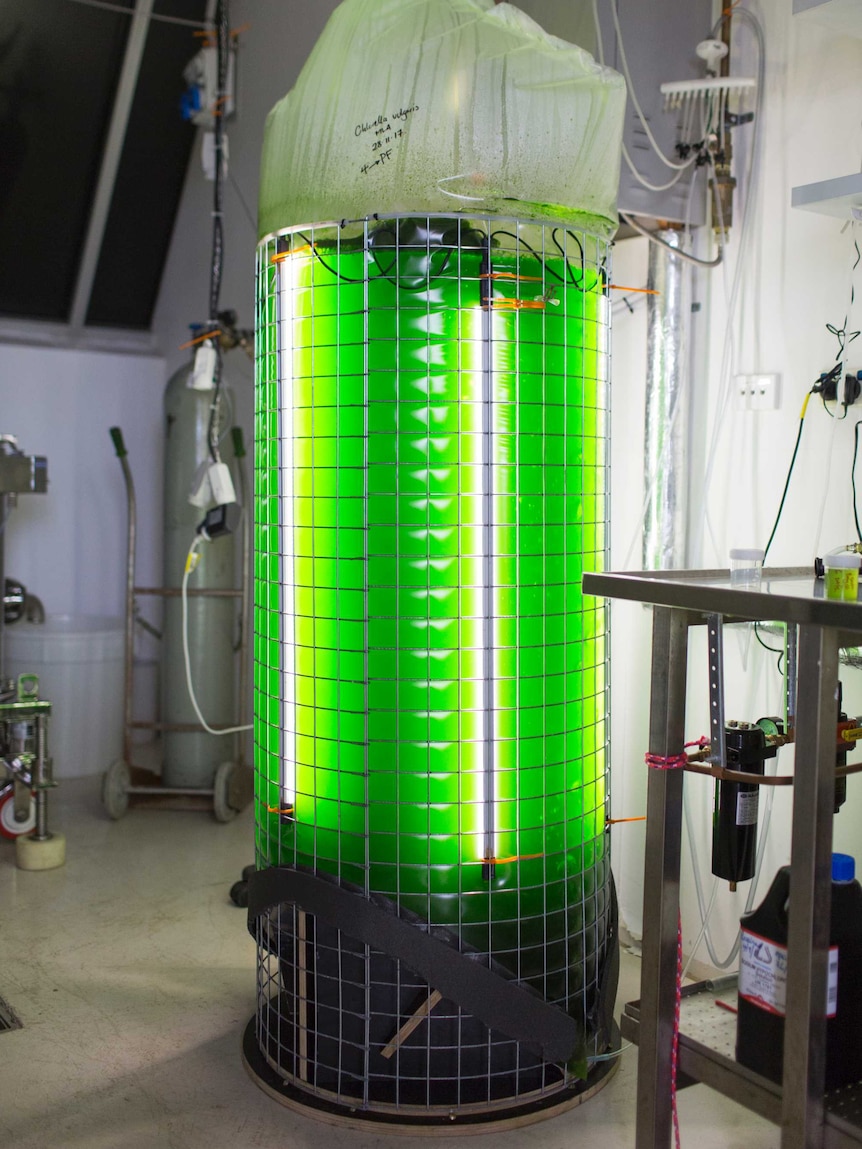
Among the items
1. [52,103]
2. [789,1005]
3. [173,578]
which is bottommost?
[789,1005]

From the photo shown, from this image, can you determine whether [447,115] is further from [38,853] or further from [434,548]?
[38,853]

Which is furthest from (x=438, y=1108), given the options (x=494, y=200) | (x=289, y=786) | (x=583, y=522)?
(x=494, y=200)

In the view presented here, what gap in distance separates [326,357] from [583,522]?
528 millimetres

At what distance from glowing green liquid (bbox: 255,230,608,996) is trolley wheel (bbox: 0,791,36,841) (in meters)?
1.74

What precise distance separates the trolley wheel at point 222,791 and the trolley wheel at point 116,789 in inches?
11.8

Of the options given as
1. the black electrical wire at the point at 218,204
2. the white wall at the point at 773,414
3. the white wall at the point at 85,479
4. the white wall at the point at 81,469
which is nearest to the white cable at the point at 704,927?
the white wall at the point at 773,414

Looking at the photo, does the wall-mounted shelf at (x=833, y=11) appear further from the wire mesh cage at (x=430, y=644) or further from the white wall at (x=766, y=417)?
the wire mesh cage at (x=430, y=644)

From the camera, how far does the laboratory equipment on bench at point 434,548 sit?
1806 mm

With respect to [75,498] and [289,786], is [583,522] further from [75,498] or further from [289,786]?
[75,498]

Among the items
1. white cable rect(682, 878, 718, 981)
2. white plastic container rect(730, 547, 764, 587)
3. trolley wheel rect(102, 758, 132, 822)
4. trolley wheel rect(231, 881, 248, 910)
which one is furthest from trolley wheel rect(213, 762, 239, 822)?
white plastic container rect(730, 547, 764, 587)

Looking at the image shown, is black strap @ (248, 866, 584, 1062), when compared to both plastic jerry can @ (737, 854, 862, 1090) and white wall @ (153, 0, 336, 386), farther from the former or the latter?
white wall @ (153, 0, 336, 386)

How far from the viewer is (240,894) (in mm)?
2844

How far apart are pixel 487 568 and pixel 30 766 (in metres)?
1.95

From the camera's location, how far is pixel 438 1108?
1.88 meters
